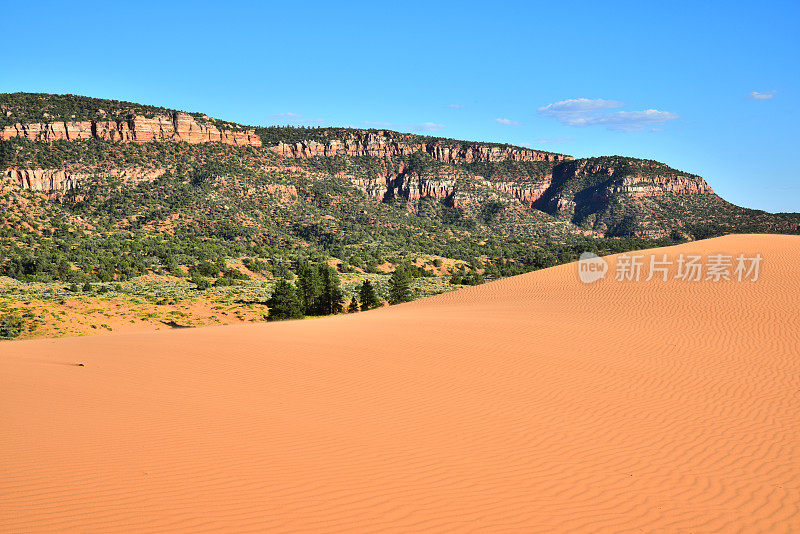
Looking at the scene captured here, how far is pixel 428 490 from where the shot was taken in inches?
237

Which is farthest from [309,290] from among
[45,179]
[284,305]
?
[45,179]

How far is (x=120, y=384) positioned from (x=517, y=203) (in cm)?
12035

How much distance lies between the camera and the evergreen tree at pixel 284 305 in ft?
107

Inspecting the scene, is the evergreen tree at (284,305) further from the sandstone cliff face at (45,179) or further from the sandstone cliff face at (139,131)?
the sandstone cliff face at (139,131)

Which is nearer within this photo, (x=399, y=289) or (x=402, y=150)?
(x=399, y=289)

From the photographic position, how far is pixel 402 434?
7887 millimetres

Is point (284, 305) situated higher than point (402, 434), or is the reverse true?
point (402, 434)

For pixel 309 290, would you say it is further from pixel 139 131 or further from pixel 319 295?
pixel 139 131

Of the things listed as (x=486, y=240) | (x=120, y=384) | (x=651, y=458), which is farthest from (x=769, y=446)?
(x=486, y=240)

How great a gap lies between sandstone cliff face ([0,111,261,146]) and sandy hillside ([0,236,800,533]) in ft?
268

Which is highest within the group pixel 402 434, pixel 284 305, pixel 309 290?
pixel 402 434

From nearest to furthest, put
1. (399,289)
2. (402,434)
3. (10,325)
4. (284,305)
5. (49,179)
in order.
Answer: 1. (402,434)
2. (10,325)
3. (284,305)
4. (399,289)
5. (49,179)

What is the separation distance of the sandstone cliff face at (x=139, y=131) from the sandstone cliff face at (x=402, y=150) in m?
16.2

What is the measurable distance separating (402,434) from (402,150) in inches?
5110
